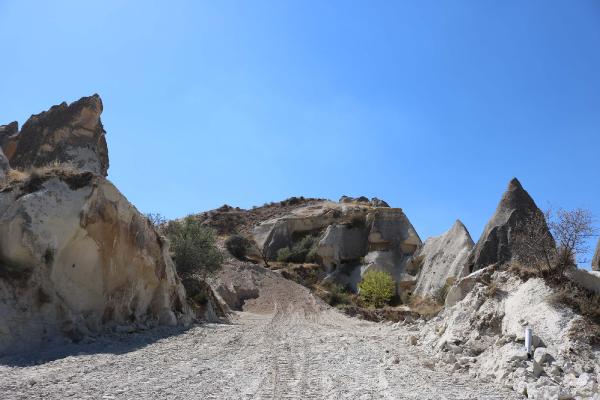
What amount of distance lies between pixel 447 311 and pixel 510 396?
635cm

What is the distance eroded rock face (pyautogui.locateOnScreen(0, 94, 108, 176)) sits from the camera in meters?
28.1

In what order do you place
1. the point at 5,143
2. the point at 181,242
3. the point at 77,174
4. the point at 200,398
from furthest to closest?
the point at 5,143 → the point at 181,242 → the point at 77,174 → the point at 200,398

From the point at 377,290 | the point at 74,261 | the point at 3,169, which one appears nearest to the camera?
the point at 74,261

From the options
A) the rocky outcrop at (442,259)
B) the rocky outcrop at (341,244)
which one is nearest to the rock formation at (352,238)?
the rocky outcrop at (341,244)

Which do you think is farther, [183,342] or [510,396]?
[183,342]

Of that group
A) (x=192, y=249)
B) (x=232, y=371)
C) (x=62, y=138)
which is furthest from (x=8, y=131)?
(x=232, y=371)

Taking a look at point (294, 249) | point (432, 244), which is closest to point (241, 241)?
point (294, 249)

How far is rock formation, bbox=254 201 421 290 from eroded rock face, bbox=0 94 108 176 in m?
25.0

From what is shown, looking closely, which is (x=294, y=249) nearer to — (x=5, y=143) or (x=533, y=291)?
(x=5, y=143)

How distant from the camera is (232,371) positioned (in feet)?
33.3

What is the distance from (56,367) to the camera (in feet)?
31.8

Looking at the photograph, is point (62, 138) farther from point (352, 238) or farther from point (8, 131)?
point (352, 238)

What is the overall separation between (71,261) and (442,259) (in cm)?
2937

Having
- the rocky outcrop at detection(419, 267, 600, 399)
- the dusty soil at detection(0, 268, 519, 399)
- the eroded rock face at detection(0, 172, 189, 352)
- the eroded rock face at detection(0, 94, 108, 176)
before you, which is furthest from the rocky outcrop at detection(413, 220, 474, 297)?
the eroded rock face at detection(0, 172, 189, 352)
